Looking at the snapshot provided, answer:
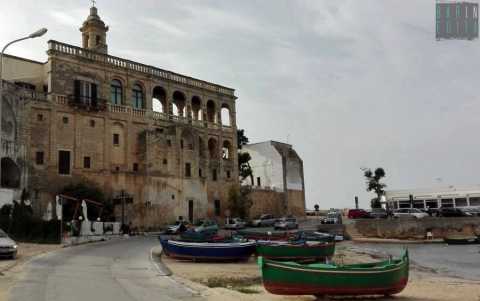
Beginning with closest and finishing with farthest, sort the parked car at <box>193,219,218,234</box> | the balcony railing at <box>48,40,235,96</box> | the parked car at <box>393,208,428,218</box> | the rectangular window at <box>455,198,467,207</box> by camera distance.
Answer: the parked car at <box>193,219,218,234</box> → the balcony railing at <box>48,40,235,96</box> → the parked car at <box>393,208,428,218</box> → the rectangular window at <box>455,198,467,207</box>

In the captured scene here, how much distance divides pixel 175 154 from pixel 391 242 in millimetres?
24645

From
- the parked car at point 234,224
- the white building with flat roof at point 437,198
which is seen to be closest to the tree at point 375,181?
the white building with flat roof at point 437,198

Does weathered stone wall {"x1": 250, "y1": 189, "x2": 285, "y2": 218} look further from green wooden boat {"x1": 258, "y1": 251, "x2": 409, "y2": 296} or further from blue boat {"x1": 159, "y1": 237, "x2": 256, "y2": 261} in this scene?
green wooden boat {"x1": 258, "y1": 251, "x2": 409, "y2": 296}

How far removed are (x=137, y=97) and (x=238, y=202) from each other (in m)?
→ 16.8

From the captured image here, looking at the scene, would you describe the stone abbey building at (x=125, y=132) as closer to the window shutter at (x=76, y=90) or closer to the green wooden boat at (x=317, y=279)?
the window shutter at (x=76, y=90)

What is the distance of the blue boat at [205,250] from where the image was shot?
28.2 meters

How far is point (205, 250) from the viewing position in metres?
28.3

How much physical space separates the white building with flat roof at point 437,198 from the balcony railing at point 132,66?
4152 centimetres

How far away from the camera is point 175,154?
56.6 metres

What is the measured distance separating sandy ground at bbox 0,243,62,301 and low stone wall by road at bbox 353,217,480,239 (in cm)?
3761

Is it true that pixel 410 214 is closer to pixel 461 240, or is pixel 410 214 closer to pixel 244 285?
pixel 461 240

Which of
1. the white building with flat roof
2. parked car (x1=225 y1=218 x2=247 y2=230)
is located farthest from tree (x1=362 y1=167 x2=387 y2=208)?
parked car (x1=225 y1=218 x2=247 y2=230)

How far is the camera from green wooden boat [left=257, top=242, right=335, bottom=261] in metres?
29.2

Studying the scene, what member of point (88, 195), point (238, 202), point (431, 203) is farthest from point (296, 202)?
point (88, 195)
